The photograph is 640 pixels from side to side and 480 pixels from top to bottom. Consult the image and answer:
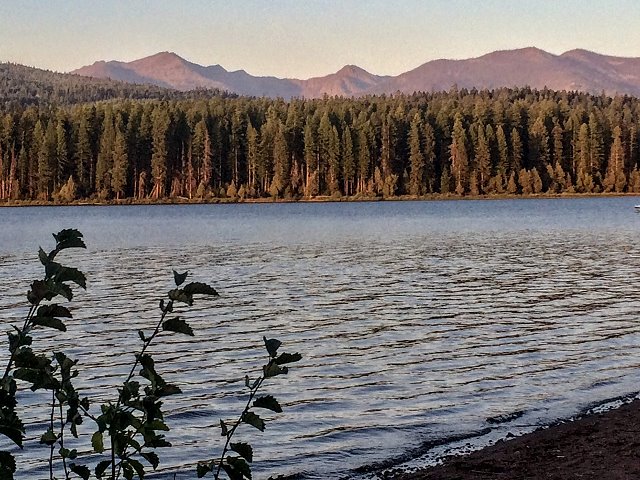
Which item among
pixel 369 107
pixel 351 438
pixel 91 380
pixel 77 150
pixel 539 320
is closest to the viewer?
pixel 351 438

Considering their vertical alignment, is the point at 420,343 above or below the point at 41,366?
below

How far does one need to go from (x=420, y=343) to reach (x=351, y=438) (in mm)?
7471

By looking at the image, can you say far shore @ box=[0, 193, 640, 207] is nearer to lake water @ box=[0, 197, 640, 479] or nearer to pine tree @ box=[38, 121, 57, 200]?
pine tree @ box=[38, 121, 57, 200]

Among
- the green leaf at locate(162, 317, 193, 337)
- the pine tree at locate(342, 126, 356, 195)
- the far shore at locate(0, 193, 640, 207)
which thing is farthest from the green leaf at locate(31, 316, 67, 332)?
the pine tree at locate(342, 126, 356, 195)

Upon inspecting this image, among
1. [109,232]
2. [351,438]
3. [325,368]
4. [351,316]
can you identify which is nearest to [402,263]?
[351,316]

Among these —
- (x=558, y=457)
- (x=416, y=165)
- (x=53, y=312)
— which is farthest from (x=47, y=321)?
(x=416, y=165)

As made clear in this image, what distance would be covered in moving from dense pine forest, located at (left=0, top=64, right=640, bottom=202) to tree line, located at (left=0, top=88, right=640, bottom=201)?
0.70 ft

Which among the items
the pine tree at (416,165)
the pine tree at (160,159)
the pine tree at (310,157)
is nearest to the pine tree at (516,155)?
the pine tree at (416,165)

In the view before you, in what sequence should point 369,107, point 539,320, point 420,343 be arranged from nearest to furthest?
point 420,343
point 539,320
point 369,107

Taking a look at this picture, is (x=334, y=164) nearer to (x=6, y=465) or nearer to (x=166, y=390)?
(x=166, y=390)

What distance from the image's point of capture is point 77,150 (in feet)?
512

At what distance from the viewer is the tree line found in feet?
507

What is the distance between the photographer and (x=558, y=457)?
10.2 meters

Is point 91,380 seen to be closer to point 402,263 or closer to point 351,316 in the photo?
point 351,316
